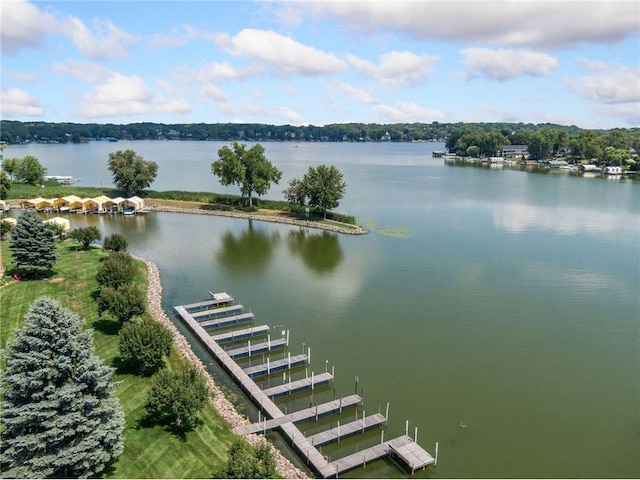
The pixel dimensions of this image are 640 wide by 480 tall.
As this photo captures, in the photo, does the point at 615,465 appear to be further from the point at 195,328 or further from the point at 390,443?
the point at 195,328

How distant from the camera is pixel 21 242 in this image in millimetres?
35656

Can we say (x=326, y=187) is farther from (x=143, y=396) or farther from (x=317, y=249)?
(x=143, y=396)

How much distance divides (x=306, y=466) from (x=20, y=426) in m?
10.8

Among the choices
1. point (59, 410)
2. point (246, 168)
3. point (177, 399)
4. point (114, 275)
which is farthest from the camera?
point (246, 168)

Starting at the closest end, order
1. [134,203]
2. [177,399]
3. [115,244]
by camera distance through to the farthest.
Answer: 1. [177,399]
2. [115,244]
3. [134,203]

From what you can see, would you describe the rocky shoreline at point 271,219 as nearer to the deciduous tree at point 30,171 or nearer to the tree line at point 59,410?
the deciduous tree at point 30,171

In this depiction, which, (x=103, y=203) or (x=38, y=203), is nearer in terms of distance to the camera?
(x=38, y=203)

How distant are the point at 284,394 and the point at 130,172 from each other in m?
60.3

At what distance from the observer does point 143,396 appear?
23.1 meters

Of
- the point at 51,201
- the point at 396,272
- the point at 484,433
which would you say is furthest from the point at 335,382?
the point at 51,201

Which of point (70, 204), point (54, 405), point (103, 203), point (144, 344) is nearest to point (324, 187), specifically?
point (103, 203)

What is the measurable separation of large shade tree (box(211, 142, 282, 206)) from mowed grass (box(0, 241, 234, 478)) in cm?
3639

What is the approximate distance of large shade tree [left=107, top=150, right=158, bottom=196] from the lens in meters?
75.6

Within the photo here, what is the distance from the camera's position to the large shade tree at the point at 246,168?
7062 centimetres
